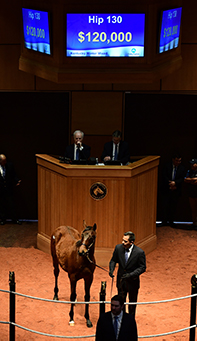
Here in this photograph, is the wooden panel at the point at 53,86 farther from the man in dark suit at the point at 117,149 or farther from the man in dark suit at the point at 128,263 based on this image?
the man in dark suit at the point at 128,263

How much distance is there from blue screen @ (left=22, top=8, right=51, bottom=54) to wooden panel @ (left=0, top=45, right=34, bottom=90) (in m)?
1.53

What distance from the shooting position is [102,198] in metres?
9.02

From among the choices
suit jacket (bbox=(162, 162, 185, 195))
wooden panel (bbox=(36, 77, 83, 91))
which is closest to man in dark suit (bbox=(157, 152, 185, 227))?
suit jacket (bbox=(162, 162, 185, 195))

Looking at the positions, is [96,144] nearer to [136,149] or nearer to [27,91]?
[136,149]

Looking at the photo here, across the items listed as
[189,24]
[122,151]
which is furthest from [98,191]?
[189,24]

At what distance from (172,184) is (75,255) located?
4565mm

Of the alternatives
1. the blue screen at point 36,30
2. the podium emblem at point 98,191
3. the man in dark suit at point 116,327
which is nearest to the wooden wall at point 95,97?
the blue screen at point 36,30

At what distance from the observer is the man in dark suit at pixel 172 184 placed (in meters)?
11.0

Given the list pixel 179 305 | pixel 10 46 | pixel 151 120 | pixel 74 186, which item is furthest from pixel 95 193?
pixel 10 46

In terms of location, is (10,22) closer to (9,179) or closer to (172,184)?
(9,179)

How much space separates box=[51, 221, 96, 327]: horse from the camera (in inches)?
262

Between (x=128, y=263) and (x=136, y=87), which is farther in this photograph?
(x=136, y=87)

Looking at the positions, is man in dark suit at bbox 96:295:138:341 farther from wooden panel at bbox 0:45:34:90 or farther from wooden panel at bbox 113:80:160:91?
wooden panel at bbox 0:45:34:90

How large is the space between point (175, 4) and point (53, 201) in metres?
4.35
